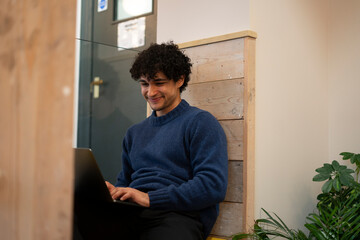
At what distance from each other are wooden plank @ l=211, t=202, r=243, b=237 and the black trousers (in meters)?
0.18

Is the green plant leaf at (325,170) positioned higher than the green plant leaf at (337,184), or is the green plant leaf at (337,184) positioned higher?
the green plant leaf at (325,170)

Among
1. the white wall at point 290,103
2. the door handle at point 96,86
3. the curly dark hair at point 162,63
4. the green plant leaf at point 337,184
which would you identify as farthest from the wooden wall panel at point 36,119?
the door handle at point 96,86

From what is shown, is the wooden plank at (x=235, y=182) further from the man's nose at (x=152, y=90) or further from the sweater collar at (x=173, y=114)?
the man's nose at (x=152, y=90)

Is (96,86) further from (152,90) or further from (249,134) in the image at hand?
(249,134)

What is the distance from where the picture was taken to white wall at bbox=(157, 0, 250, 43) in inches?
69.7

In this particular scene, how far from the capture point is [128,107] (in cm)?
276

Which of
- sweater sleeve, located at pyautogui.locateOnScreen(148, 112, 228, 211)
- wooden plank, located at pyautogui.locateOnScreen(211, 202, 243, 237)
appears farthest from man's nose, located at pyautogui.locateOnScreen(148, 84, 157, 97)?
wooden plank, located at pyautogui.locateOnScreen(211, 202, 243, 237)

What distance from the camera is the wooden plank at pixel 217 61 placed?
171 centimetres

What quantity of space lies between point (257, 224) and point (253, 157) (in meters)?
0.26

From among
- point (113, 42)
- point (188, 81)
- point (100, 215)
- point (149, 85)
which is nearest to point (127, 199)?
point (100, 215)

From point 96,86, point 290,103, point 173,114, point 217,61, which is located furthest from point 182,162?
point 96,86

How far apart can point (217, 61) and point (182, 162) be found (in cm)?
47

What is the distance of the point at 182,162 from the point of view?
5.21ft

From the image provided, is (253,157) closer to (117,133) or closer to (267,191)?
(267,191)
